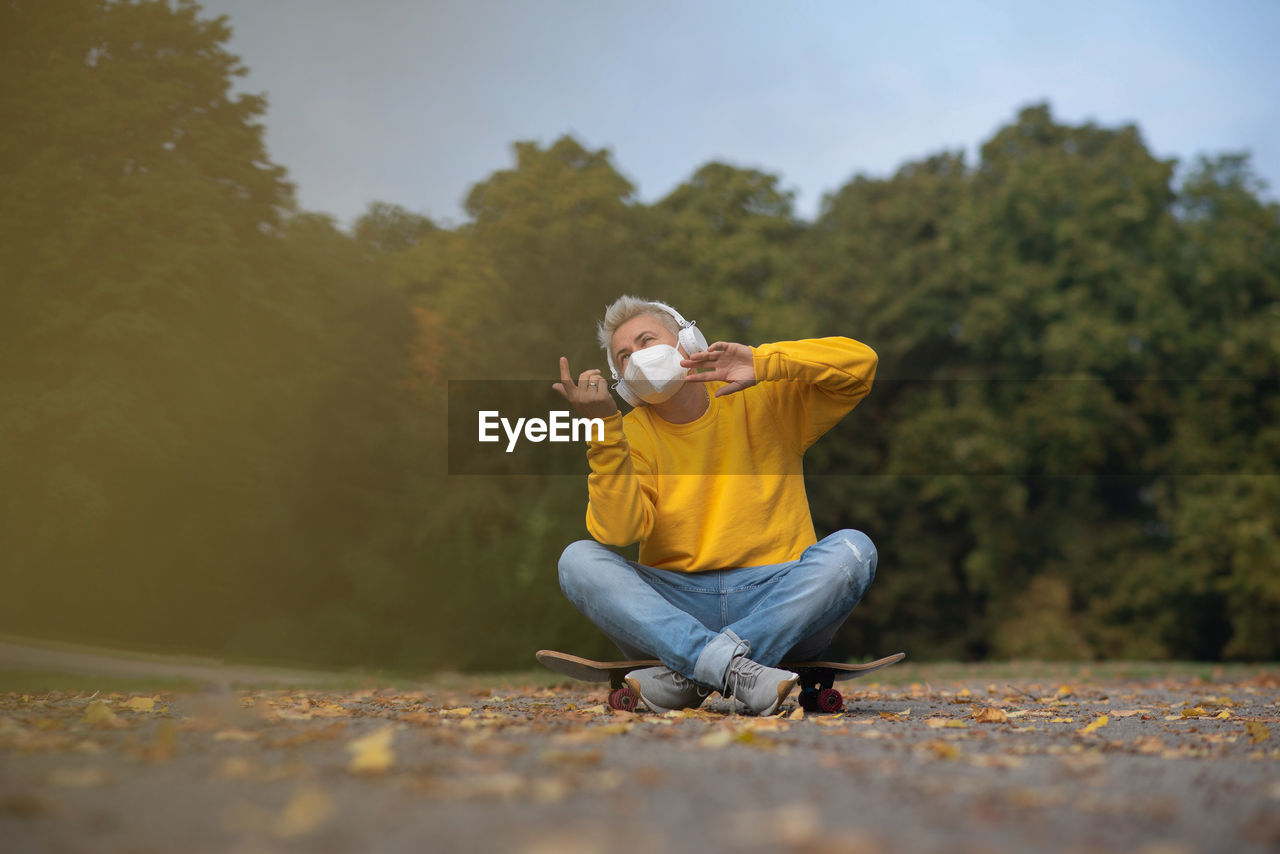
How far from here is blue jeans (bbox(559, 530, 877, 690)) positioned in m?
3.71

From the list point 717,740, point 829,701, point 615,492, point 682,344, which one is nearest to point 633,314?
Answer: point 682,344

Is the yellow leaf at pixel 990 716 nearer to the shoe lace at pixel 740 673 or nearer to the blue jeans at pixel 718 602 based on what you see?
the blue jeans at pixel 718 602

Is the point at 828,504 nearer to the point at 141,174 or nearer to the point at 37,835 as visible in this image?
the point at 141,174

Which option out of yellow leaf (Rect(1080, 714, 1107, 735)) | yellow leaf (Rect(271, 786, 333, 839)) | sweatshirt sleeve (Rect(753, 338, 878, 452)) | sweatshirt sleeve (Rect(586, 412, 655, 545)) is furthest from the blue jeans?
yellow leaf (Rect(271, 786, 333, 839))

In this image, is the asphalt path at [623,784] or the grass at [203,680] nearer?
the asphalt path at [623,784]

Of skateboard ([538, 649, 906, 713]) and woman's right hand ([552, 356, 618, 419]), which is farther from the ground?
woman's right hand ([552, 356, 618, 419])

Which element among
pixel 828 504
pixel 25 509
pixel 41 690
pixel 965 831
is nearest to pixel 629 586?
pixel 965 831

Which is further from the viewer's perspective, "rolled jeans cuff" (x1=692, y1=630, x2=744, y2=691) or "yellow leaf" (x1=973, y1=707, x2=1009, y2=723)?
"yellow leaf" (x1=973, y1=707, x2=1009, y2=723)

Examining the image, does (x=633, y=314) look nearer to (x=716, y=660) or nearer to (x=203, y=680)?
(x=716, y=660)

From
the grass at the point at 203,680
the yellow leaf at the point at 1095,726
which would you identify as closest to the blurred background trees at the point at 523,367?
the grass at the point at 203,680

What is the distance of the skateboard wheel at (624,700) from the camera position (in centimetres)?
393

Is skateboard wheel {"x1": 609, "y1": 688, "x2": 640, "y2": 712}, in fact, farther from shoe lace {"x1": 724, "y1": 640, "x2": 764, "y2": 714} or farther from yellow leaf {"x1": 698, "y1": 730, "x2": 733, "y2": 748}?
yellow leaf {"x1": 698, "y1": 730, "x2": 733, "y2": 748}

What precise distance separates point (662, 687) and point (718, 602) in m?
0.36

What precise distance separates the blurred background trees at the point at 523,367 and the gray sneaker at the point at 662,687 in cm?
860
